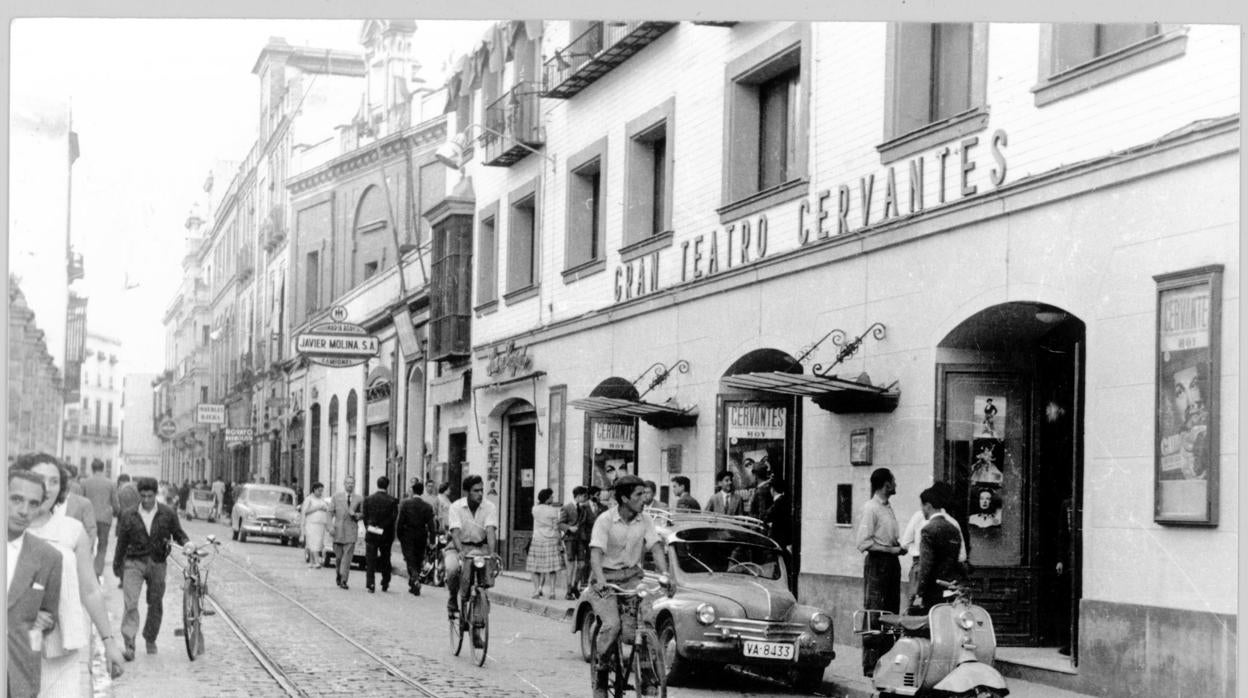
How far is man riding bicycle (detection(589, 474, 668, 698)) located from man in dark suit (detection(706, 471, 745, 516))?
5.48 metres

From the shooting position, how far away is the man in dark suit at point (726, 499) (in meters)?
18.1

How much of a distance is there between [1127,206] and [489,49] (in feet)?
17.4

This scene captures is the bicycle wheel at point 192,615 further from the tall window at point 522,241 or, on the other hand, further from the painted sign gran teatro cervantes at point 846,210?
the tall window at point 522,241

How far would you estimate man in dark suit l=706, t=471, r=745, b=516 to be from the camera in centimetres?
1811

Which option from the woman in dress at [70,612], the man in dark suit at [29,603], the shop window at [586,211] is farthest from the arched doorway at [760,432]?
the man in dark suit at [29,603]

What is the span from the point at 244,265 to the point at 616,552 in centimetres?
648

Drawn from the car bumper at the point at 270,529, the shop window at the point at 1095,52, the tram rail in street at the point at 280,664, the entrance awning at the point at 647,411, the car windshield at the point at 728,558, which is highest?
the shop window at the point at 1095,52

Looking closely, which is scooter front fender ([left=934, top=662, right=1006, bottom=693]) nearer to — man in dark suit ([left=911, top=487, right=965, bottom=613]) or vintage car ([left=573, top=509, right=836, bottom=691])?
man in dark suit ([left=911, top=487, right=965, bottom=613])

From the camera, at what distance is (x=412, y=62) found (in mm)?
15250

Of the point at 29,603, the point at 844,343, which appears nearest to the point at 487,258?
the point at 844,343

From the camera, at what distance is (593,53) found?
745 inches

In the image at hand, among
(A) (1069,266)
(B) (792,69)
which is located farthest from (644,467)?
(A) (1069,266)

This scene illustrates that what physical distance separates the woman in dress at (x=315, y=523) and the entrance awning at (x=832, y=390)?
8.60 meters

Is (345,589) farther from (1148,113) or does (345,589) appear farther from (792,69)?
(1148,113)
